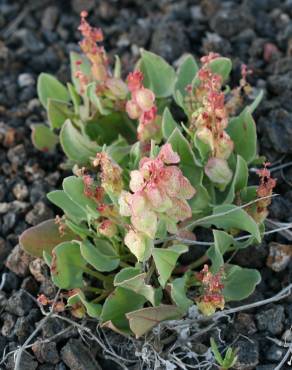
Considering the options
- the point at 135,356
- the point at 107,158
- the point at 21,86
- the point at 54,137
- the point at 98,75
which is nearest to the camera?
the point at 107,158

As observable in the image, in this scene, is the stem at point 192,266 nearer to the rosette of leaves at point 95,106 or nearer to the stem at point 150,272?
the stem at point 150,272

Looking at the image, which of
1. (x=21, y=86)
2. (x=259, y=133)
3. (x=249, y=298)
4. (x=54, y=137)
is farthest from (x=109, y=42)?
(x=249, y=298)

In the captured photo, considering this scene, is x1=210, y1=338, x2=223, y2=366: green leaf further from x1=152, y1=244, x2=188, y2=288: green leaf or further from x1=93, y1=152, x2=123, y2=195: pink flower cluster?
x1=93, y1=152, x2=123, y2=195: pink flower cluster

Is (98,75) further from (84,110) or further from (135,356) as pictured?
(135,356)

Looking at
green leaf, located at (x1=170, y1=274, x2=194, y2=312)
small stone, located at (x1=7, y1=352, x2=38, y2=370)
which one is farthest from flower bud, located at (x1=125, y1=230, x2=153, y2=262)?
small stone, located at (x1=7, y1=352, x2=38, y2=370)

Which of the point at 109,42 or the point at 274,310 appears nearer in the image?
the point at 274,310

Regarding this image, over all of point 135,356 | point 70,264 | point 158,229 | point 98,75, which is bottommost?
point 135,356
